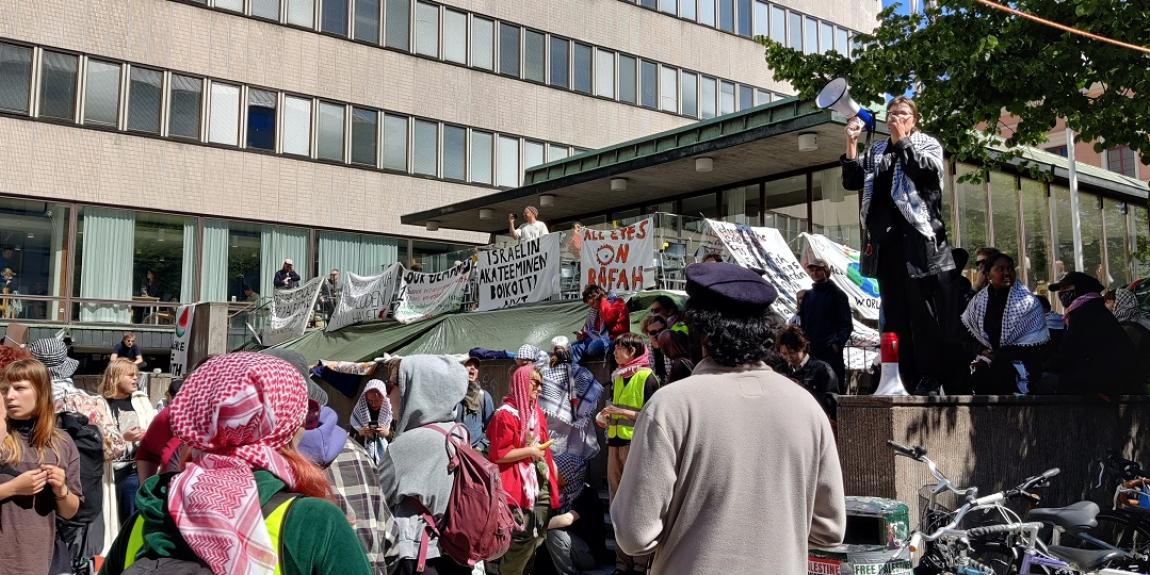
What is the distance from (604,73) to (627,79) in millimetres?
1002

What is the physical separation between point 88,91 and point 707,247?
748 inches

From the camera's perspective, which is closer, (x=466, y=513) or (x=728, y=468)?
(x=728, y=468)

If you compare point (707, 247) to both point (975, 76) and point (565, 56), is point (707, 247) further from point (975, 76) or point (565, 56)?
point (565, 56)

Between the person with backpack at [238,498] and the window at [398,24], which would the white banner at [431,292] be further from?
the person with backpack at [238,498]

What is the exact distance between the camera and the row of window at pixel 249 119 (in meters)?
24.9

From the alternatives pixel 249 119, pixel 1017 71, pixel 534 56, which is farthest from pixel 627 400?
pixel 534 56

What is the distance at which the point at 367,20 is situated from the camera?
1180 inches

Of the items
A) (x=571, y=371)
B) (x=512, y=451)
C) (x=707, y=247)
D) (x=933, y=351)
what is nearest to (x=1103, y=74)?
(x=707, y=247)

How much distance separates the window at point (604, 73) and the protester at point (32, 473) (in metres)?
30.8

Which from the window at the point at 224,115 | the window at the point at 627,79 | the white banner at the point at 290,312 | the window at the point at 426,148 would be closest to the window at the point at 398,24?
the window at the point at 426,148

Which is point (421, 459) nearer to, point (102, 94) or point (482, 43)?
point (102, 94)

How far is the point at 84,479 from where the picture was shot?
17.3 ft

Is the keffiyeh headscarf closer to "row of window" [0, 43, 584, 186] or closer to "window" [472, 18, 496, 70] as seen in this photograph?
"row of window" [0, 43, 584, 186]

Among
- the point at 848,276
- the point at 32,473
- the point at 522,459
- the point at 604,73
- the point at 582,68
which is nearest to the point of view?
the point at 32,473
